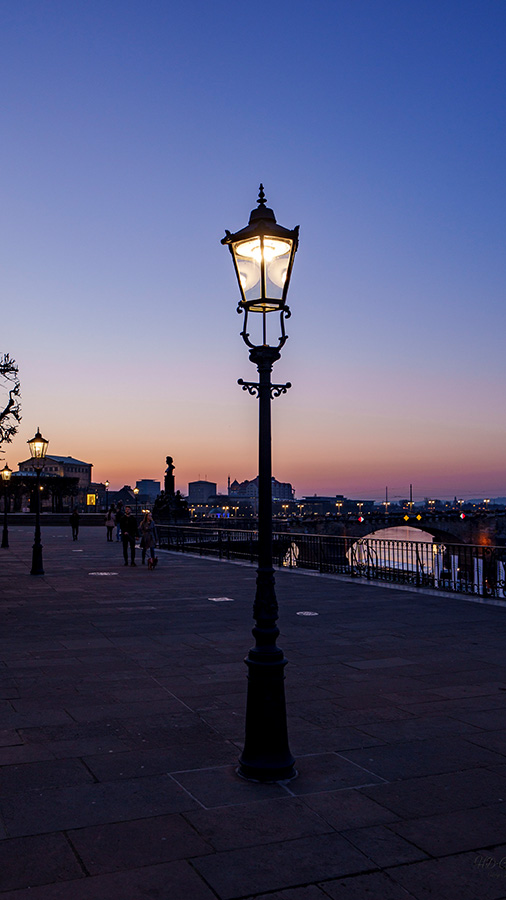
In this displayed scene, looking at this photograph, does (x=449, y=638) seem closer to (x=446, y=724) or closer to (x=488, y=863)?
(x=446, y=724)

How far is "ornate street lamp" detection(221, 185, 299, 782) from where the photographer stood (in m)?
5.38

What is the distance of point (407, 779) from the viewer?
17.6 feet

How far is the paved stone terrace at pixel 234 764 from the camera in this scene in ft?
13.0

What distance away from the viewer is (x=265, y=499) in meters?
5.70

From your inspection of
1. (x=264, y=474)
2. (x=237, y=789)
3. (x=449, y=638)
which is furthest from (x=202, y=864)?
(x=449, y=638)

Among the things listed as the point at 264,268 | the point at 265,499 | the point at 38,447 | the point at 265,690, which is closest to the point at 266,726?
the point at 265,690

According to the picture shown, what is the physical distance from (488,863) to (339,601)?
1108cm

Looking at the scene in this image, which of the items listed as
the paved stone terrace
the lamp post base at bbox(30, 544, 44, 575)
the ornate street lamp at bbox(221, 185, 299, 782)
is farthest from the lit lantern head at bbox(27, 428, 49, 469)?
the ornate street lamp at bbox(221, 185, 299, 782)

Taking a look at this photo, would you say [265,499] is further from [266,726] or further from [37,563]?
[37,563]

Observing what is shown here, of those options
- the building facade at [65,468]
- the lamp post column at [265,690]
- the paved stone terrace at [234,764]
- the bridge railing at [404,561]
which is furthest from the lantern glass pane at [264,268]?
the building facade at [65,468]

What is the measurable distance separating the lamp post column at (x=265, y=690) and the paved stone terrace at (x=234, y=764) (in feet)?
0.63

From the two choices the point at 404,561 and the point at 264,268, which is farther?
the point at 404,561

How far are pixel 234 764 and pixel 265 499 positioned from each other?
207cm

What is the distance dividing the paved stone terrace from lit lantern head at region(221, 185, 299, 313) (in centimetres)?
363
